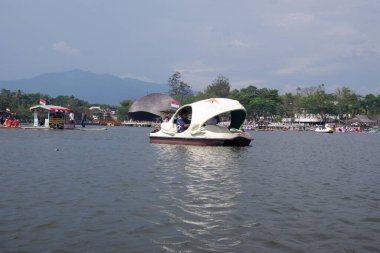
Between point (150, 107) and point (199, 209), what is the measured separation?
15930cm

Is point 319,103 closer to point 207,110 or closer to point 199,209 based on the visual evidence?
point 207,110

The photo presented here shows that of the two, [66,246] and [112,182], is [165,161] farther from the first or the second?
[66,246]

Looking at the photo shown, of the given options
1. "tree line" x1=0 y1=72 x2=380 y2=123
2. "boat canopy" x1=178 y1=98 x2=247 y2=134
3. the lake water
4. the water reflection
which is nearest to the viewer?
the lake water

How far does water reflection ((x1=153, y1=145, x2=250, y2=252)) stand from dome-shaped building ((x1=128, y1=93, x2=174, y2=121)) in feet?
494

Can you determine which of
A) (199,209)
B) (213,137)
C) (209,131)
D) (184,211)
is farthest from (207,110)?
(184,211)

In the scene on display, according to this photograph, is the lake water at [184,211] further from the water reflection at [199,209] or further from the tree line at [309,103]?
the tree line at [309,103]

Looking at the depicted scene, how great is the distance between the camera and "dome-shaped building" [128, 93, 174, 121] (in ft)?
548

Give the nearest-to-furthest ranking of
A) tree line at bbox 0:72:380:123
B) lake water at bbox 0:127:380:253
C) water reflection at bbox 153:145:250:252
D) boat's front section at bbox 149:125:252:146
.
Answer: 1. lake water at bbox 0:127:380:253
2. water reflection at bbox 153:145:250:252
3. boat's front section at bbox 149:125:252:146
4. tree line at bbox 0:72:380:123

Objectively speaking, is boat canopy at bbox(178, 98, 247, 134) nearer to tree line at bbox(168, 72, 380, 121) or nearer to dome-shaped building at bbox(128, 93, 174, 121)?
tree line at bbox(168, 72, 380, 121)

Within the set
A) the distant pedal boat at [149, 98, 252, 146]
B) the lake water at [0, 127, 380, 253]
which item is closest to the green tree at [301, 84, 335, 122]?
the distant pedal boat at [149, 98, 252, 146]

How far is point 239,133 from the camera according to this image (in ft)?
101

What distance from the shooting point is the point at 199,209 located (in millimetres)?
9633

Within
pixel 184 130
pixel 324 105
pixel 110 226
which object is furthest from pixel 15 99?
pixel 110 226

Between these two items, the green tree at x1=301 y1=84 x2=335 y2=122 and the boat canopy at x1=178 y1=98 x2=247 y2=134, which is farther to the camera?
the green tree at x1=301 y1=84 x2=335 y2=122
